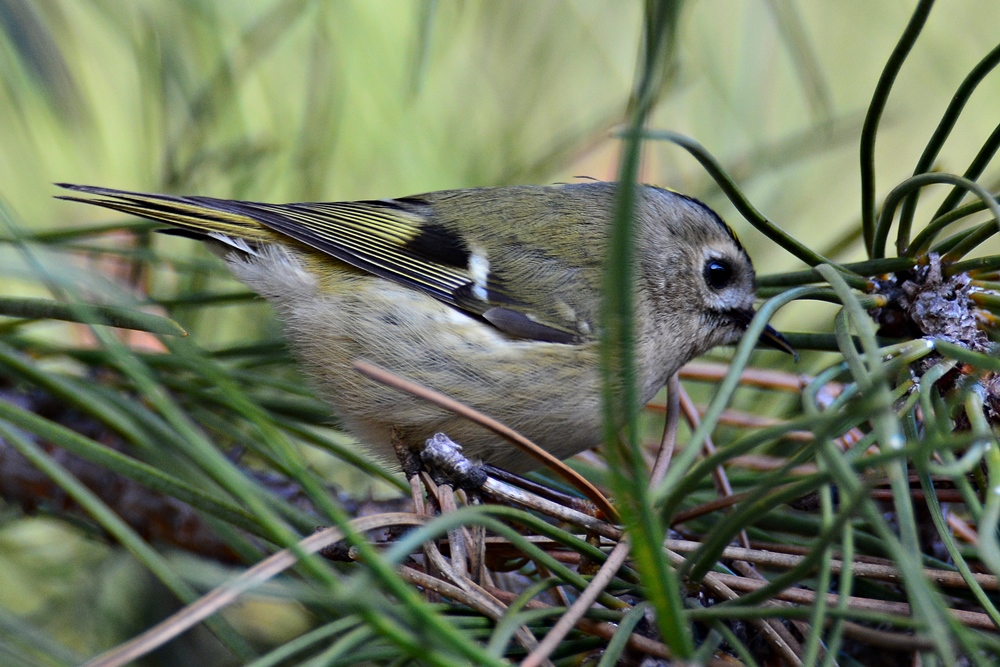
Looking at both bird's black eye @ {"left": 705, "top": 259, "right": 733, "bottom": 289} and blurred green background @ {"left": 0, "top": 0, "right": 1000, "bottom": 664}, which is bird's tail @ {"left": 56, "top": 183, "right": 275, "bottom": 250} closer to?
blurred green background @ {"left": 0, "top": 0, "right": 1000, "bottom": 664}

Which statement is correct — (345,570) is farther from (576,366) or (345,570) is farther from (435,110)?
(435,110)

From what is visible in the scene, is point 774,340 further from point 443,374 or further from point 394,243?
point 394,243

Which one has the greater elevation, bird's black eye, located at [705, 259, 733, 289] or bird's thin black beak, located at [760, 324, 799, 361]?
bird's black eye, located at [705, 259, 733, 289]

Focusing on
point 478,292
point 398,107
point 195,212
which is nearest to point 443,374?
point 478,292

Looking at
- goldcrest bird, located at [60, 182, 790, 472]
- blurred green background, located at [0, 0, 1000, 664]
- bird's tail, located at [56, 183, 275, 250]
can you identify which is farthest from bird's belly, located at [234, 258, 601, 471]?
blurred green background, located at [0, 0, 1000, 664]

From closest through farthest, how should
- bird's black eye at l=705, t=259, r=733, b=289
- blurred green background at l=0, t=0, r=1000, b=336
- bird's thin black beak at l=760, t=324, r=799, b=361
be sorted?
bird's thin black beak at l=760, t=324, r=799, b=361 < blurred green background at l=0, t=0, r=1000, b=336 < bird's black eye at l=705, t=259, r=733, b=289

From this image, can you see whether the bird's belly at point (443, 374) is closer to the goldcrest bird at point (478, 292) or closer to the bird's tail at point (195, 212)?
the goldcrest bird at point (478, 292)
